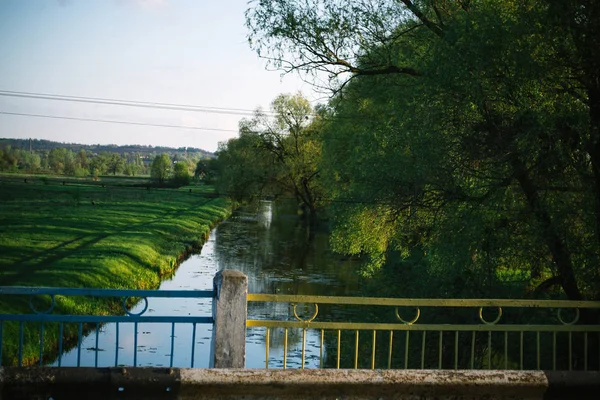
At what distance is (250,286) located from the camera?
30141 millimetres

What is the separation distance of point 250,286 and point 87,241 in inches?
533

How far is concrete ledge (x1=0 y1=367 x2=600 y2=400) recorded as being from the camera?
6480 millimetres

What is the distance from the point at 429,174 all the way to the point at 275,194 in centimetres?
4598

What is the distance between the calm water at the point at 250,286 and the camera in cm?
1953

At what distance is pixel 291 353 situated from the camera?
68.6 feet

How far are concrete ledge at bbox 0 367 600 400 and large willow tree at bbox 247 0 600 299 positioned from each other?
5881mm

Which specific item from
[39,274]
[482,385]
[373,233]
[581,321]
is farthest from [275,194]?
[482,385]

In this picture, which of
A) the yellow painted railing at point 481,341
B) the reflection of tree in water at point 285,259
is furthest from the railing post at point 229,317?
the reflection of tree in water at point 285,259

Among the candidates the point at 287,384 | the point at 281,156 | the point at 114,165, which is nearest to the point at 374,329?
the point at 287,384

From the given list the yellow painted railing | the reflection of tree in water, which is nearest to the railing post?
the yellow painted railing

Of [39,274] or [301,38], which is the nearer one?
[301,38]

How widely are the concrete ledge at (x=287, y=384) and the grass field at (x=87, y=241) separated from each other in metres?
11.3

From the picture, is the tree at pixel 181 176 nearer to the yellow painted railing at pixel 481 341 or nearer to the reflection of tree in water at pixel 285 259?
the reflection of tree in water at pixel 285 259

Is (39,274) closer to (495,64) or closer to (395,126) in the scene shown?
(395,126)
